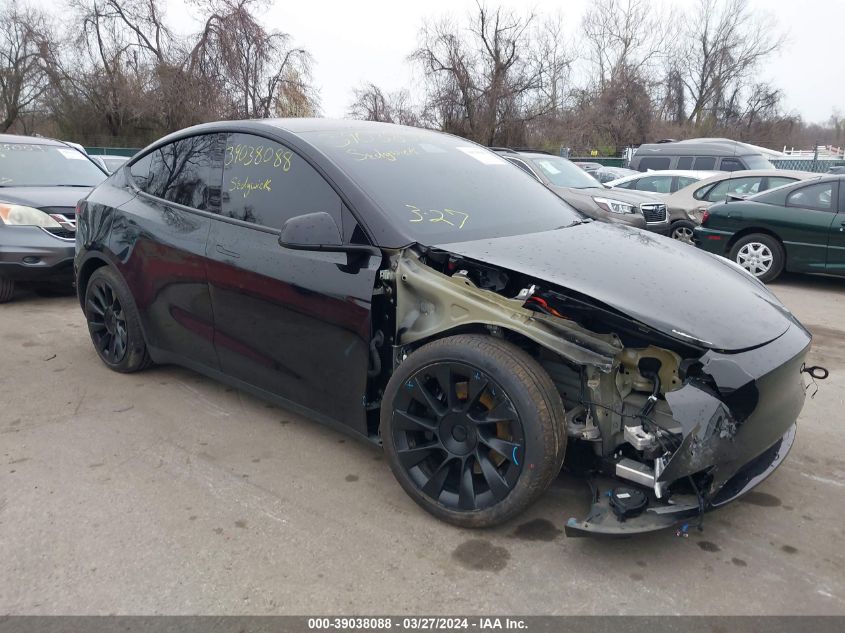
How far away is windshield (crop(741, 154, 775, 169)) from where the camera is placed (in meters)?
14.9

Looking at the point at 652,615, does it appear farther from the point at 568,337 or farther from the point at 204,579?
the point at 204,579

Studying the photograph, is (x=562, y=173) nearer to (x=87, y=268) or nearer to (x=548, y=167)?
(x=548, y=167)

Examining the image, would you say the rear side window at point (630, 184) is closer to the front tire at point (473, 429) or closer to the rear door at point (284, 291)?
the rear door at point (284, 291)

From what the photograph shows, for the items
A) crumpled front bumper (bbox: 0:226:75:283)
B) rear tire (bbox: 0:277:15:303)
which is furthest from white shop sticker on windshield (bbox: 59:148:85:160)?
rear tire (bbox: 0:277:15:303)

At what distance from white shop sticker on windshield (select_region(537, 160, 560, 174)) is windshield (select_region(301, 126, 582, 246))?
21.0 feet

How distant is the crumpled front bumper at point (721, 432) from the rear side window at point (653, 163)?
608 inches

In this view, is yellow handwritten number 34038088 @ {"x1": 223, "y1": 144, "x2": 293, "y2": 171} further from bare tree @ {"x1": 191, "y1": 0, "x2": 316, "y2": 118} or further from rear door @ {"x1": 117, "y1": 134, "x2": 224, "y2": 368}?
bare tree @ {"x1": 191, "y1": 0, "x2": 316, "y2": 118}

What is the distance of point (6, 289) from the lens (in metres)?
6.49

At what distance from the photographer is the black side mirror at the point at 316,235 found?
288cm

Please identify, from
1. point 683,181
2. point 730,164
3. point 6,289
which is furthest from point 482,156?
point 730,164

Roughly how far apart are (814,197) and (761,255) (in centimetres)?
87

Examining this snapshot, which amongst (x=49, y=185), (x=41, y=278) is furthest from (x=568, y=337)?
(x=49, y=185)

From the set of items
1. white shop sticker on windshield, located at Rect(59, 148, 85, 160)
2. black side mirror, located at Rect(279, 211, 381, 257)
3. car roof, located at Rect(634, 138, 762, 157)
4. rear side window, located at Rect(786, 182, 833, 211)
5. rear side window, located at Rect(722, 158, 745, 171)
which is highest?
car roof, located at Rect(634, 138, 762, 157)

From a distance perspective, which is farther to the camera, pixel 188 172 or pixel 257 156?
pixel 188 172
